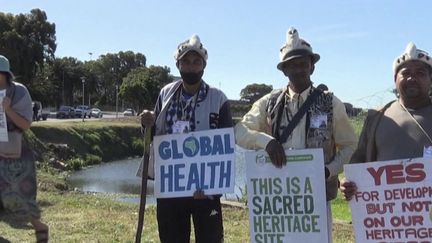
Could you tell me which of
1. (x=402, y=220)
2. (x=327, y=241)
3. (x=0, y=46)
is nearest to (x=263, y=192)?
(x=327, y=241)

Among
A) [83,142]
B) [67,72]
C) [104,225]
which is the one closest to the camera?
[104,225]

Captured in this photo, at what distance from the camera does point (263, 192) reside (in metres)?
4.05

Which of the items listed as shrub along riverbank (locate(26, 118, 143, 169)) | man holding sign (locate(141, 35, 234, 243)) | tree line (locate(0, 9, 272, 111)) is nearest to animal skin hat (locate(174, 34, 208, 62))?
man holding sign (locate(141, 35, 234, 243))

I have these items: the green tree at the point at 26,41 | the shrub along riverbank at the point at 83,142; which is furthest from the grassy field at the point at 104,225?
the green tree at the point at 26,41

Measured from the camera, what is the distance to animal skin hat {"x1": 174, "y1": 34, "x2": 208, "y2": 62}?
4.27 meters

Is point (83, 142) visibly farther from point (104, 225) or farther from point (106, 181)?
point (104, 225)

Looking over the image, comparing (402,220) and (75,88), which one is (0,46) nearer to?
(75,88)

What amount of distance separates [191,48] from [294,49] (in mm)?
806

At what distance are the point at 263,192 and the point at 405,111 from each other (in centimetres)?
110

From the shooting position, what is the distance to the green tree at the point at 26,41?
51.5 m

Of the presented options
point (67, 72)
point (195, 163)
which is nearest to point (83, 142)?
point (195, 163)

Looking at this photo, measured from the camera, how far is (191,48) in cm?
426

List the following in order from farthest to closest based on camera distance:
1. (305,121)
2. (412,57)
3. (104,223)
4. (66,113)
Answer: (66,113)
(104,223)
(305,121)
(412,57)

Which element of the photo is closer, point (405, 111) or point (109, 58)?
point (405, 111)
